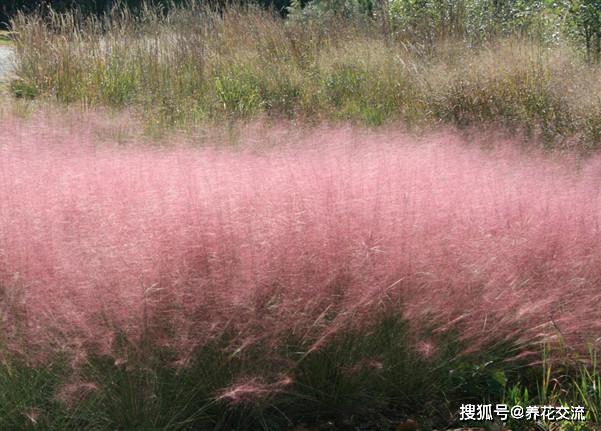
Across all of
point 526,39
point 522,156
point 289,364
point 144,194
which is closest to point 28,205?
point 144,194

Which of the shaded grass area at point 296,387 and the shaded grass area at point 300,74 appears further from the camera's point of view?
the shaded grass area at point 300,74

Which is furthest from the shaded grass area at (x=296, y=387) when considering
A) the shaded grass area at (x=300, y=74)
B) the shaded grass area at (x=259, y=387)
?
the shaded grass area at (x=300, y=74)

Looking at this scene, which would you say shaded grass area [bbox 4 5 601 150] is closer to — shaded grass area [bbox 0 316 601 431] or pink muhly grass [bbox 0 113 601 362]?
pink muhly grass [bbox 0 113 601 362]

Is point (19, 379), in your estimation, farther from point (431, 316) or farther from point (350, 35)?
point (350, 35)

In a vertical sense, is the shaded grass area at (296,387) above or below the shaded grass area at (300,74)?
below

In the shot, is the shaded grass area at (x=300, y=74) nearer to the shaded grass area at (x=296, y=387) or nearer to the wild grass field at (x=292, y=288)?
the wild grass field at (x=292, y=288)

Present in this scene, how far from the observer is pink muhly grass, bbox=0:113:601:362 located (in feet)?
8.47

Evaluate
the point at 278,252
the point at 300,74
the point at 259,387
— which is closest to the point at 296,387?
the point at 259,387

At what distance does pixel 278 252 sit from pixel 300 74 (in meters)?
5.68

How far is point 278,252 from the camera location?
9.15ft

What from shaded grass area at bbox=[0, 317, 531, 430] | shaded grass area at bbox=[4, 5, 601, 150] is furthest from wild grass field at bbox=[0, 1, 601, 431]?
shaded grass area at bbox=[4, 5, 601, 150]

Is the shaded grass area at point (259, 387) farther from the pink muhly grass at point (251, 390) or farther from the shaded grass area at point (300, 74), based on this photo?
the shaded grass area at point (300, 74)

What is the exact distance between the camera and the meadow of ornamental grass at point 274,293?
2568mm

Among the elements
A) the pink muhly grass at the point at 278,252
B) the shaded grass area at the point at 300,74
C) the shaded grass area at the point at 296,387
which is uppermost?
the shaded grass area at the point at 300,74
